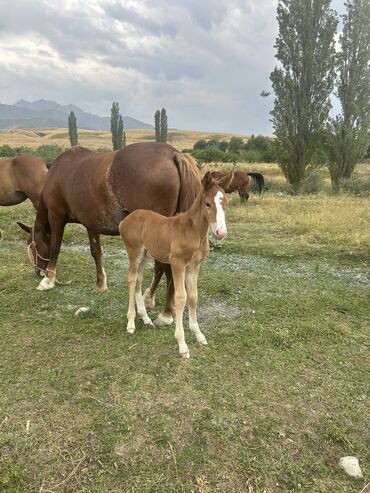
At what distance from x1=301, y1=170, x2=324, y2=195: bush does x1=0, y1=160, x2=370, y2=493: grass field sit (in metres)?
14.5

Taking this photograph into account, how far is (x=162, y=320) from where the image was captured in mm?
4652

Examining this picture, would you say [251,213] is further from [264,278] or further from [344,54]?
[344,54]

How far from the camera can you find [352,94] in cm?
2048

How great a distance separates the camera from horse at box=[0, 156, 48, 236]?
854 centimetres

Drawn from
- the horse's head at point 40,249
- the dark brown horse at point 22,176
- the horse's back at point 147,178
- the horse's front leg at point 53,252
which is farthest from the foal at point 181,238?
the dark brown horse at point 22,176

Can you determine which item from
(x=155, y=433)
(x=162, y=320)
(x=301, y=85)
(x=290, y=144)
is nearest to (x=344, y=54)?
(x=301, y=85)

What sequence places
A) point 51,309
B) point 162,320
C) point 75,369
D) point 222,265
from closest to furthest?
point 75,369 → point 162,320 → point 51,309 → point 222,265

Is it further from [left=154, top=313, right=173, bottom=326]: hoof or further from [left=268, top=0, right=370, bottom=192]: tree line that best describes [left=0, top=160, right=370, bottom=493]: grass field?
[left=268, top=0, right=370, bottom=192]: tree line

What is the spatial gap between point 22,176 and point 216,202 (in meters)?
6.69

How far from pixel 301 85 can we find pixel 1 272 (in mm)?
18691

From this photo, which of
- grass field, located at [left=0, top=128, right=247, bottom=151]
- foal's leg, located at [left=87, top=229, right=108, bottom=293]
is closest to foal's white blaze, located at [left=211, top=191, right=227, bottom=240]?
foal's leg, located at [left=87, top=229, right=108, bottom=293]

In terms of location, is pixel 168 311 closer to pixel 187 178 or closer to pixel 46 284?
pixel 187 178

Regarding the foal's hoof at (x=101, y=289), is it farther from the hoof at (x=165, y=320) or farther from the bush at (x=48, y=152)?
the bush at (x=48, y=152)

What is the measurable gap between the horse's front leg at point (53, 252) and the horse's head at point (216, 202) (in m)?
3.08
